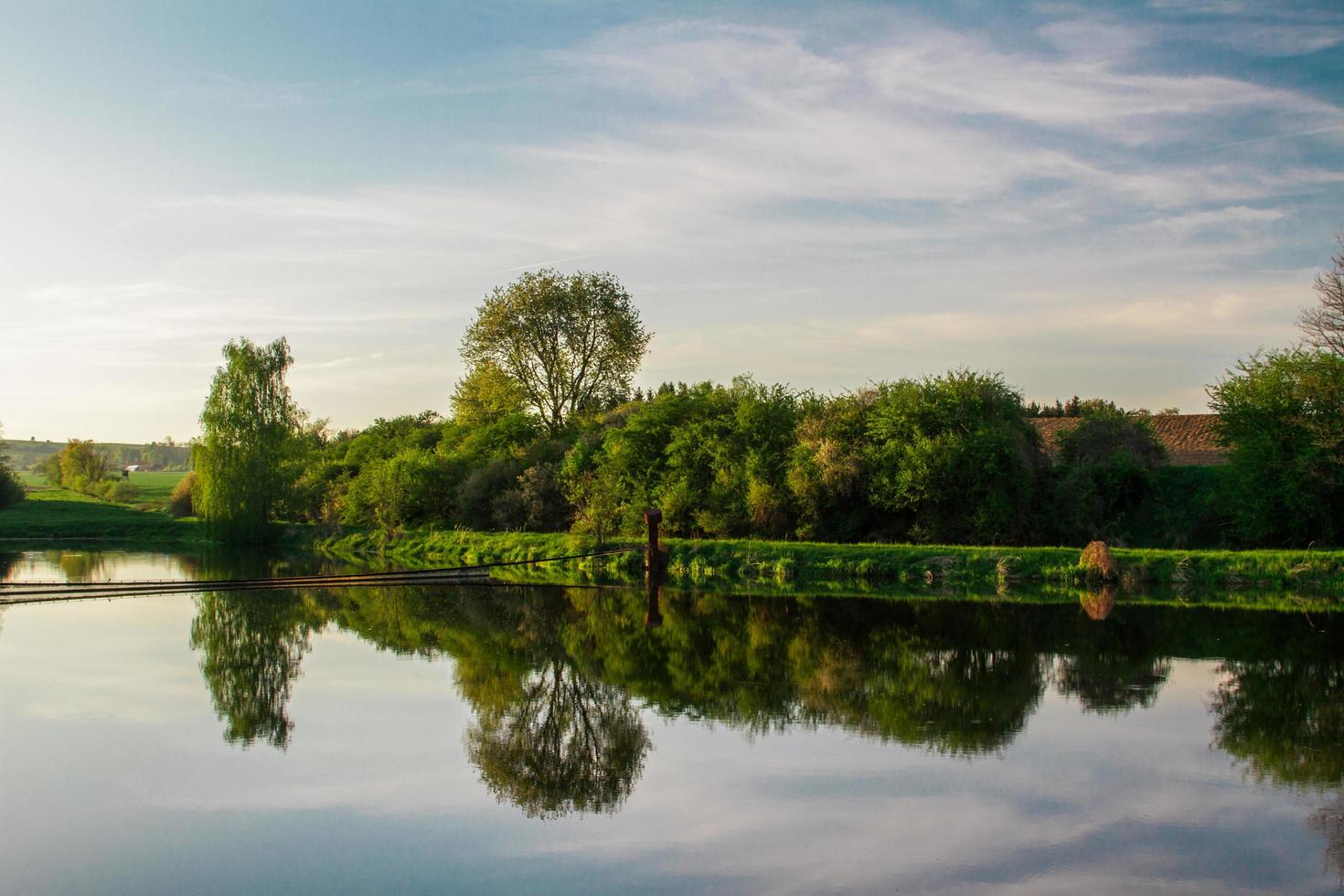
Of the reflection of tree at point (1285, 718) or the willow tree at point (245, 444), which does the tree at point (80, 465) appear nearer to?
the willow tree at point (245, 444)

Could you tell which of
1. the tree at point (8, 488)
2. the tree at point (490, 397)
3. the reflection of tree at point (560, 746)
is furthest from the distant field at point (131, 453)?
the reflection of tree at point (560, 746)

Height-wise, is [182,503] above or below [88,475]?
below

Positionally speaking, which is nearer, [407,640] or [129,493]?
[407,640]

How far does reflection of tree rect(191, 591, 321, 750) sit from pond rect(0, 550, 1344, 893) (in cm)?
9

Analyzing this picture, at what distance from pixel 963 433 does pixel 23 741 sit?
26154 millimetres

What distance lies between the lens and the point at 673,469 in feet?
125

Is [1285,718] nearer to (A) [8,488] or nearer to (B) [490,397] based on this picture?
(B) [490,397]

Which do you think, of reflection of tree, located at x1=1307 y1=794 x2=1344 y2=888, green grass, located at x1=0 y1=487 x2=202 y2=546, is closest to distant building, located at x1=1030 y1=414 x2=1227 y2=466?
reflection of tree, located at x1=1307 y1=794 x2=1344 y2=888

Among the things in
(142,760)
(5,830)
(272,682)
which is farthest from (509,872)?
(272,682)

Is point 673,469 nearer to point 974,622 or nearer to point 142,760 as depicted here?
point 974,622

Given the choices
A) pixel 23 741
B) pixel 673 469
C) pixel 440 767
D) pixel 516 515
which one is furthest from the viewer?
pixel 516 515

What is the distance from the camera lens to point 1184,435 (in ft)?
169

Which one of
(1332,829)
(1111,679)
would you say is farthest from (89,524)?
(1332,829)

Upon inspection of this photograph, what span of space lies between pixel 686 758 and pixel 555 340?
4372cm
